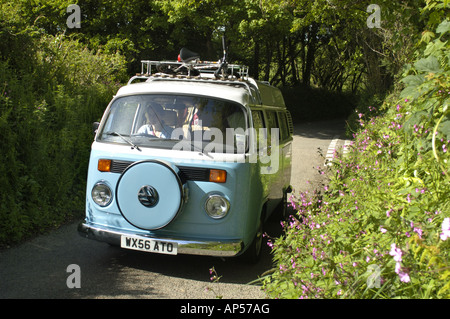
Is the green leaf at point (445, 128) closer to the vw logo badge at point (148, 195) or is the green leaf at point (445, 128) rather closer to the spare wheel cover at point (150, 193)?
the spare wheel cover at point (150, 193)

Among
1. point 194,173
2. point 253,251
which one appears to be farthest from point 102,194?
point 253,251

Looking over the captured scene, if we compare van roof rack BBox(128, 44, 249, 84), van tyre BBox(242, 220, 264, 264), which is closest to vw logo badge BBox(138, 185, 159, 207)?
van tyre BBox(242, 220, 264, 264)

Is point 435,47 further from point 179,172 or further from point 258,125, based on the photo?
point 179,172

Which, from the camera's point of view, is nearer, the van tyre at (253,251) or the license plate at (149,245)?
the license plate at (149,245)

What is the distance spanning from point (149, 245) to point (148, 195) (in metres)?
0.59

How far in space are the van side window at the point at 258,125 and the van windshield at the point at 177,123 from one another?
32 cm

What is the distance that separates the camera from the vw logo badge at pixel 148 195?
17.4 feet

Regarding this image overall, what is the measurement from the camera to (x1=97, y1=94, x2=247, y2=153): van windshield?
5.75 metres

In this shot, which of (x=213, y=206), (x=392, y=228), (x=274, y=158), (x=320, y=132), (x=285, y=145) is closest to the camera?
(x=392, y=228)

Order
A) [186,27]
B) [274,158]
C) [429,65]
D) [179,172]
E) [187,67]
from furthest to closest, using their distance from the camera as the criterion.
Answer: [186,27], [187,67], [274,158], [179,172], [429,65]

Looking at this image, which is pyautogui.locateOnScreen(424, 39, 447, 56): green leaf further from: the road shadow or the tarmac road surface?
the road shadow

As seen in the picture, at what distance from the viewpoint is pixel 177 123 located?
5.89m

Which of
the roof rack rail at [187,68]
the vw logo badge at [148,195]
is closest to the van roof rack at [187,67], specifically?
the roof rack rail at [187,68]
